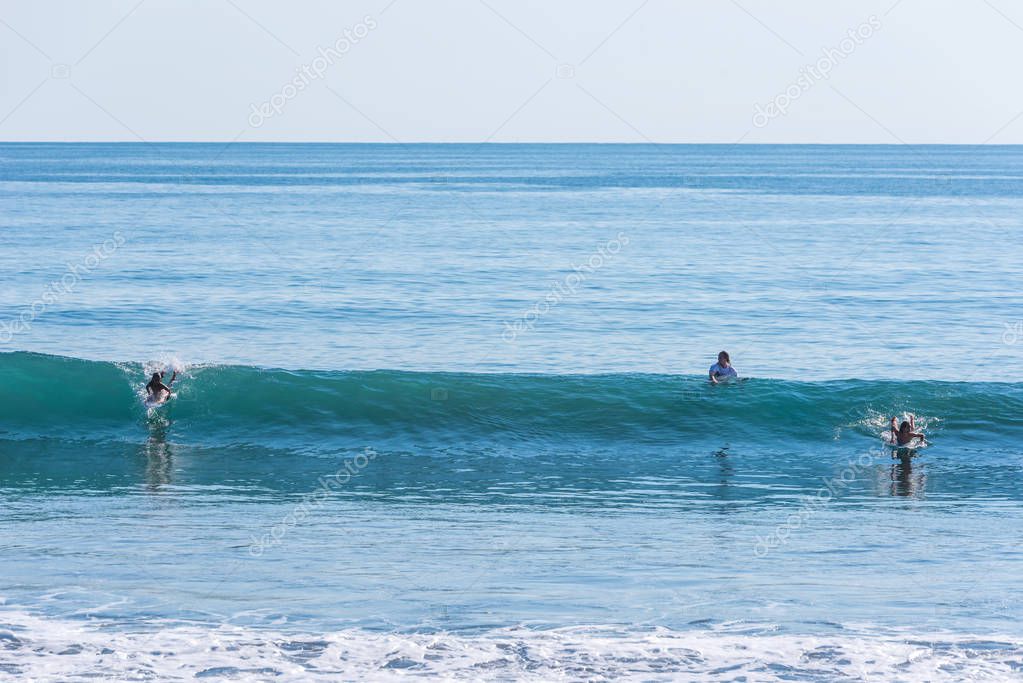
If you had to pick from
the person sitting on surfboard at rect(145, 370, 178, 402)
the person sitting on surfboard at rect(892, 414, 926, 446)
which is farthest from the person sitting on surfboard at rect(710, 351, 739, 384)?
the person sitting on surfboard at rect(145, 370, 178, 402)

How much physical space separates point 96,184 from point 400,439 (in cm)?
11474

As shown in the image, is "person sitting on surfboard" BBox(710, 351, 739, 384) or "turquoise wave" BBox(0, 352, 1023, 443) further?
"person sitting on surfboard" BBox(710, 351, 739, 384)

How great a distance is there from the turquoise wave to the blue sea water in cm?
10

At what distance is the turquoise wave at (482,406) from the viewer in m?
25.1

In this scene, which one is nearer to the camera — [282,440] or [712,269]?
[282,440]

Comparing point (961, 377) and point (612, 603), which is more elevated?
point (961, 377)

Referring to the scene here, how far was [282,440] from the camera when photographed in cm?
2448

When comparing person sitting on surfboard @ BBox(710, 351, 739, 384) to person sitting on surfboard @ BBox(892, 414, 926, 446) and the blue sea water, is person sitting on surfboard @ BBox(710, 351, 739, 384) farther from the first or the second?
person sitting on surfboard @ BBox(892, 414, 926, 446)

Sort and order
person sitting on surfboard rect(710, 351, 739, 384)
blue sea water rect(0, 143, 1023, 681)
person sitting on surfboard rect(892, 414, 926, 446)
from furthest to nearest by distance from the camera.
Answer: person sitting on surfboard rect(710, 351, 739, 384) → person sitting on surfboard rect(892, 414, 926, 446) → blue sea water rect(0, 143, 1023, 681)

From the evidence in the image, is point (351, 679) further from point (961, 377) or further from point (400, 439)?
point (961, 377)

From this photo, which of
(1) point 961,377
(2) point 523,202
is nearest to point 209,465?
(1) point 961,377

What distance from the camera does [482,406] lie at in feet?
86.8

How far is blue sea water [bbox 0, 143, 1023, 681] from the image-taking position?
12453mm

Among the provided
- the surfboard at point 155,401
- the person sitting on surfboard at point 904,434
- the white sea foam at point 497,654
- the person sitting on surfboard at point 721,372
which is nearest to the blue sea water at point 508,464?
the white sea foam at point 497,654
